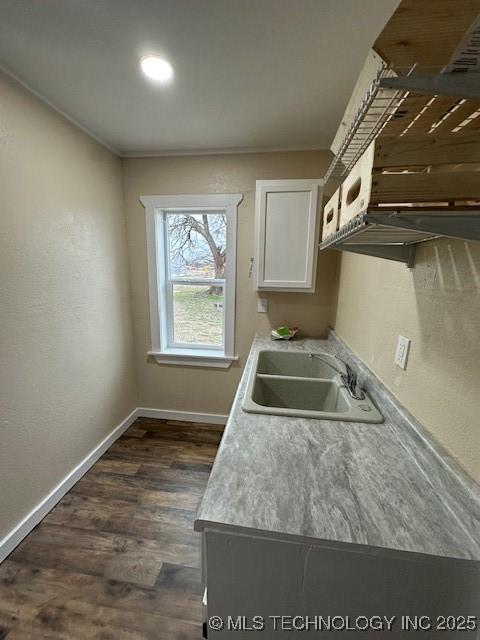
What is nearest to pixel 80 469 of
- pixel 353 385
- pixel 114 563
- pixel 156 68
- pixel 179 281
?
pixel 114 563

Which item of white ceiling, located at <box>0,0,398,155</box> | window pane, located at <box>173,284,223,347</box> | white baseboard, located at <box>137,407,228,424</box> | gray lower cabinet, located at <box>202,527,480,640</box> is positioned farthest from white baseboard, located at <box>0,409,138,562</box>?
white ceiling, located at <box>0,0,398,155</box>

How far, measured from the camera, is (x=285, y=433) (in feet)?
3.14

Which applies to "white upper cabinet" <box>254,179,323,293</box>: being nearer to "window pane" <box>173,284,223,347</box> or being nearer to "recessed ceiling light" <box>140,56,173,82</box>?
"window pane" <box>173,284,223,347</box>

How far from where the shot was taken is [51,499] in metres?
1.64

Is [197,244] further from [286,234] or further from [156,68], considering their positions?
[156,68]

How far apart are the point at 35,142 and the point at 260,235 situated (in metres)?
1.42

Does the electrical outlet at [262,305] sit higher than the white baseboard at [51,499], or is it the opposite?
the electrical outlet at [262,305]

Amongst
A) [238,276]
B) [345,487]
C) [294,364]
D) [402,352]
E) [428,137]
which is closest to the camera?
[428,137]

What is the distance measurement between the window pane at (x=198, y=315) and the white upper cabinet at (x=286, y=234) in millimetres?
615

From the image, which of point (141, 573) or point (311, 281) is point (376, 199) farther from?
point (141, 573)

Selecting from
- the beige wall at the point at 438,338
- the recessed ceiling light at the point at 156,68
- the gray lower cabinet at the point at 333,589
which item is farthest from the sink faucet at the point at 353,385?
the recessed ceiling light at the point at 156,68

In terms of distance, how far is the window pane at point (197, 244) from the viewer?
2.34 meters

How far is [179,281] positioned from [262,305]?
2.71 feet

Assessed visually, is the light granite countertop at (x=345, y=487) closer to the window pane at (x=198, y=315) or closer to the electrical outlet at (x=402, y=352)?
the electrical outlet at (x=402, y=352)
